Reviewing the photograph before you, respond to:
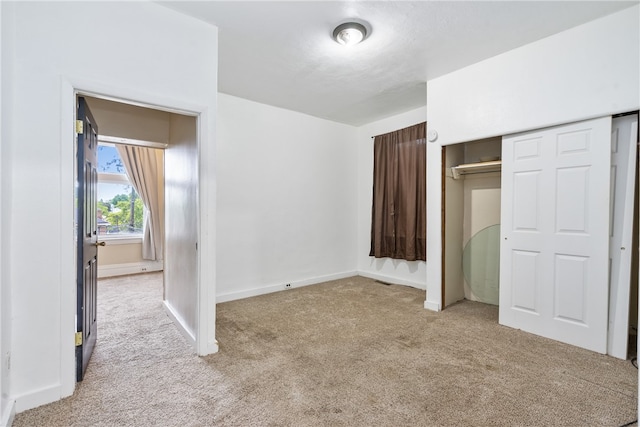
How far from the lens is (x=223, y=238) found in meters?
3.98

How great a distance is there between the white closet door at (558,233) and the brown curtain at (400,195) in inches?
50.6

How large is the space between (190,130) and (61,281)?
1584mm

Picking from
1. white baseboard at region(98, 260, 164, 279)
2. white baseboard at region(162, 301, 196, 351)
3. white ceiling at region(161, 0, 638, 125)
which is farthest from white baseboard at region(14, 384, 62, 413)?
white baseboard at region(98, 260, 164, 279)

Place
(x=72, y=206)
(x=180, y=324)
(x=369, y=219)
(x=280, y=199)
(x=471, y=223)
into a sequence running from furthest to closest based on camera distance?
(x=369, y=219) → (x=280, y=199) → (x=471, y=223) → (x=180, y=324) → (x=72, y=206)

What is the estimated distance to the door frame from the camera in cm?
189

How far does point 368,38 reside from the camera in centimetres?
262

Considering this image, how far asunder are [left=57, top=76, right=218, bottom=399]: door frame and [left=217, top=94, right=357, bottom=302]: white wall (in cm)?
150

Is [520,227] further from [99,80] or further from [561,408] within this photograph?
[99,80]

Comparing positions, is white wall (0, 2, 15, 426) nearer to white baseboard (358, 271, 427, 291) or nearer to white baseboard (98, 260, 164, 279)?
white baseboard (98, 260, 164, 279)

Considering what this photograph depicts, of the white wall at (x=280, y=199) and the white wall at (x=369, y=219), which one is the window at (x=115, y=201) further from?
the white wall at (x=369, y=219)

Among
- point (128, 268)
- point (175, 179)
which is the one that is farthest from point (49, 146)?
point (128, 268)

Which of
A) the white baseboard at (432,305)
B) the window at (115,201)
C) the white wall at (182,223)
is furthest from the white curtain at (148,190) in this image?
the white baseboard at (432,305)

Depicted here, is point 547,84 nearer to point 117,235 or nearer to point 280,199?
point 280,199

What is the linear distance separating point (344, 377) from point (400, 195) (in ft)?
9.91
